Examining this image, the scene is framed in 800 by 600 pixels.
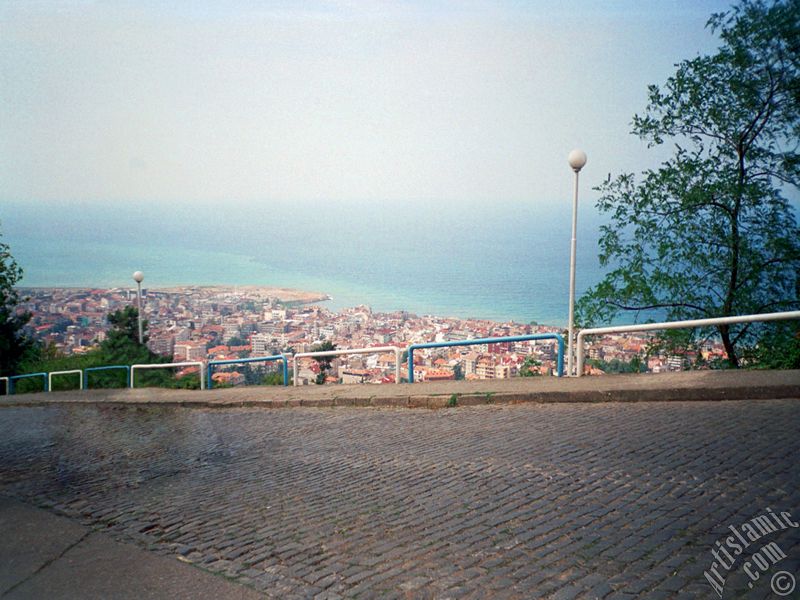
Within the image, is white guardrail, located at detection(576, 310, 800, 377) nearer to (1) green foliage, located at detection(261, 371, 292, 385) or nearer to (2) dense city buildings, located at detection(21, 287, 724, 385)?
(2) dense city buildings, located at detection(21, 287, 724, 385)

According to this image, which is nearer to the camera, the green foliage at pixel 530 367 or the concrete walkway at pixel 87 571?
the concrete walkway at pixel 87 571


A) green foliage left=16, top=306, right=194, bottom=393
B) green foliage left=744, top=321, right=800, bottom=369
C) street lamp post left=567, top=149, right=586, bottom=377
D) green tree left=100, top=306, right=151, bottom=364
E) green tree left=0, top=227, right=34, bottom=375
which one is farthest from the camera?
green tree left=0, top=227, right=34, bottom=375

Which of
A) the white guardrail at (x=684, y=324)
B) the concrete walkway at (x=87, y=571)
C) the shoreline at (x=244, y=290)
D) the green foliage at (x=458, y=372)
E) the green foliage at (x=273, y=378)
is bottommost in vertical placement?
the green foliage at (x=273, y=378)

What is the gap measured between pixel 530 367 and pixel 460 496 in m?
7.46

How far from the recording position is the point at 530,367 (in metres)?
13.6

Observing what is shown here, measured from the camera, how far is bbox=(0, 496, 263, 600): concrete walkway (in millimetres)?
4848

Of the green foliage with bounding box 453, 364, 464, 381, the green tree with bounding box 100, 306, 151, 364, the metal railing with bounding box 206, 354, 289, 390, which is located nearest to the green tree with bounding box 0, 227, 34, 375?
the green tree with bounding box 100, 306, 151, 364

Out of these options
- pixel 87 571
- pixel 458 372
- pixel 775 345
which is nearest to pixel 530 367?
pixel 458 372

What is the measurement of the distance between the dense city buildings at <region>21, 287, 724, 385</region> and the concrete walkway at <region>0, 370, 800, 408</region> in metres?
0.56

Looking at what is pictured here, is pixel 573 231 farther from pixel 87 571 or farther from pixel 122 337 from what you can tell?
pixel 122 337

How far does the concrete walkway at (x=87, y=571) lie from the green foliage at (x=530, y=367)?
343 inches

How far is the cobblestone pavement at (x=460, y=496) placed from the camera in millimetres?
4676

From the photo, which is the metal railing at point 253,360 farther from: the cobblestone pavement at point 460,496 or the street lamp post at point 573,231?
the street lamp post at point 573,231

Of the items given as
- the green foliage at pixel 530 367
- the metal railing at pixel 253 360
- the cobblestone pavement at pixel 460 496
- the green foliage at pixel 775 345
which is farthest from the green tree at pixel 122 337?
the green foliage at pixel 775 345
